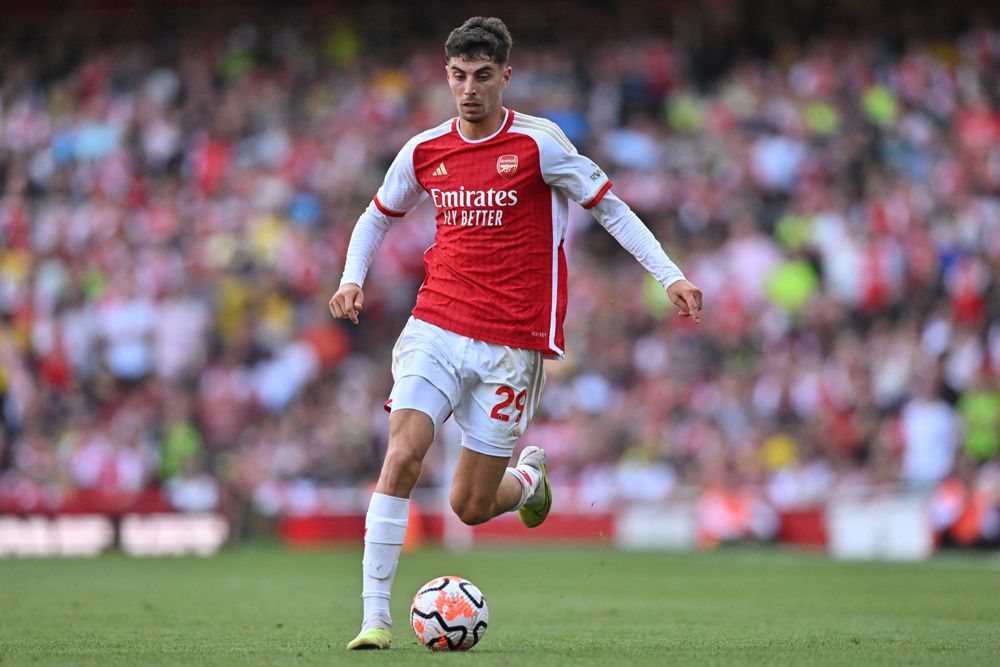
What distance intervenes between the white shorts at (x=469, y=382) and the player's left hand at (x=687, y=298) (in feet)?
2.29

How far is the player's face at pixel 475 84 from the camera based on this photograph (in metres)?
5.70

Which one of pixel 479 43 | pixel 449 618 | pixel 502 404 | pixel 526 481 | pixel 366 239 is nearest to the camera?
pixel 449 618

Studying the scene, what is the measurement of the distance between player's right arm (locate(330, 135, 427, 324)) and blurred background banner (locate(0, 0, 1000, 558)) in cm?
860

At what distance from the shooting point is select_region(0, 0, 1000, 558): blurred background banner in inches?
589

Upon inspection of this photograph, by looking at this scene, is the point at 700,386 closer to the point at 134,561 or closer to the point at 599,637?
the point at 134,561

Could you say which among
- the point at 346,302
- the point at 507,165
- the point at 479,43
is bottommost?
the point at 346,302

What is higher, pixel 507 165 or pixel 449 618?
pixel 507 165

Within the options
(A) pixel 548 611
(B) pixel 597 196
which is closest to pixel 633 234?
(B) pixel 597 196

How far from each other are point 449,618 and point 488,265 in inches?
60.3

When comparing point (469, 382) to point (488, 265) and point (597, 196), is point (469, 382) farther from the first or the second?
point (597, 196)

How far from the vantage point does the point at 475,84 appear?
18.7 ft

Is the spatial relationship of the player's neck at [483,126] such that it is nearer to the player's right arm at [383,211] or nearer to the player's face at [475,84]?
the player's face at [475,84]

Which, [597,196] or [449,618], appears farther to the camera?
[597,196]

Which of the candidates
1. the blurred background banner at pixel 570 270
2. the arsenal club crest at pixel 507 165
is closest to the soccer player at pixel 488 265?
the arsenal club crest at pixel 507 165
